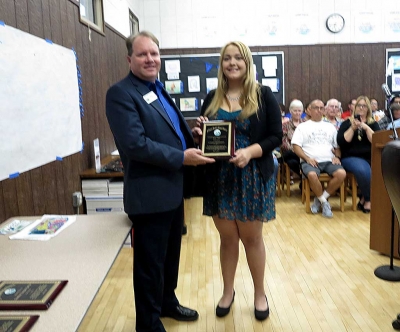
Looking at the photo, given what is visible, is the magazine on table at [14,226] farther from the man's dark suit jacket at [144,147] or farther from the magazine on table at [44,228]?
the man's dark suit jacket at [144,147]

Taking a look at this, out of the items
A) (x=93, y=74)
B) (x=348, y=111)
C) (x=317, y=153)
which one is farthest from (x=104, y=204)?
(x=348, y=111)

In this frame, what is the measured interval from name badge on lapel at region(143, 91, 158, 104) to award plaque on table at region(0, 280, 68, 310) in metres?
0.83

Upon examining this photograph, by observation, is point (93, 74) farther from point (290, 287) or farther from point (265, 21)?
point (265, 21)

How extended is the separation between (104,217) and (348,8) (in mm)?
5966

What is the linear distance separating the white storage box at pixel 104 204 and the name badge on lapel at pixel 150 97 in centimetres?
167

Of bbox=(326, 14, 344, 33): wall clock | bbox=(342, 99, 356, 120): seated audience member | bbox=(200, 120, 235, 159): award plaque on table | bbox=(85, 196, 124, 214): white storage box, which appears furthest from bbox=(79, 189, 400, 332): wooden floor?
bbox=(326, 14, 344, 33): wall clock

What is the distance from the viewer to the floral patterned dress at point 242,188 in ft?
6.66

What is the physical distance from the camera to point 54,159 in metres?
2.76

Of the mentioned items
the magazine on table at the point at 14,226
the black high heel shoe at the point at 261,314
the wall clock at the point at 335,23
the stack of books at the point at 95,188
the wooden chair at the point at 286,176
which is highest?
the wall clock at the point at 335,23

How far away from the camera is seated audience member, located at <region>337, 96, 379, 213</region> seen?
4.31 metres

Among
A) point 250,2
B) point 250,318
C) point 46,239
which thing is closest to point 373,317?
point 250,318

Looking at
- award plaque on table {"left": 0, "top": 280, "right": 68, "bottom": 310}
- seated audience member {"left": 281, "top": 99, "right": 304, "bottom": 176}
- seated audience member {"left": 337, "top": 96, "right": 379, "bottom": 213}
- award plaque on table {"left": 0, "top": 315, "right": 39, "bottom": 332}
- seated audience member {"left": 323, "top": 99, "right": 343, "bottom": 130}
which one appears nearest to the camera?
award plaque on table {"left": 0, "top": 315, "right": 39, "bottom": 332}

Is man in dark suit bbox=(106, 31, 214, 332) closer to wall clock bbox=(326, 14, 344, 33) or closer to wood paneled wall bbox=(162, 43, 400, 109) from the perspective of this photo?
wood paneled wall bbox=(162, 43, 400, 109)

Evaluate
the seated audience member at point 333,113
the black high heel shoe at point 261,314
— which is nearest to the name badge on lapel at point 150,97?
the black high heel shoe at point 261,314
